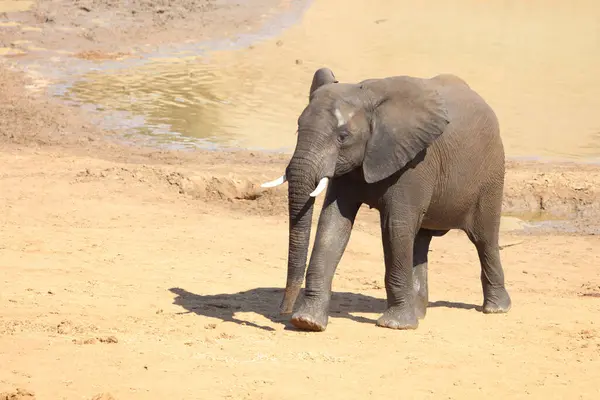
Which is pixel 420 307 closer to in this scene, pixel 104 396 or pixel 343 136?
pixel 343 136

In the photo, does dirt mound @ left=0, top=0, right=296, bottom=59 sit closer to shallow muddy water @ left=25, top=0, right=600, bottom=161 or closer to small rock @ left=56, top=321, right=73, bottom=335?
shallow muddy water @ left=25, top=0, right=600, bottom=161

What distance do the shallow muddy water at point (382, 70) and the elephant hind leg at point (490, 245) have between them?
27.1 feet

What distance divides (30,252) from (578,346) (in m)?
Result: 5.38

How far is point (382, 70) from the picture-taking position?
25.1m

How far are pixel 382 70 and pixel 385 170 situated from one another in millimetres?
16858

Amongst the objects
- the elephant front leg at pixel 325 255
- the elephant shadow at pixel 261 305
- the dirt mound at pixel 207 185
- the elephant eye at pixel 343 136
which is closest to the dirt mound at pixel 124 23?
the dirt mound at pixel 207 185

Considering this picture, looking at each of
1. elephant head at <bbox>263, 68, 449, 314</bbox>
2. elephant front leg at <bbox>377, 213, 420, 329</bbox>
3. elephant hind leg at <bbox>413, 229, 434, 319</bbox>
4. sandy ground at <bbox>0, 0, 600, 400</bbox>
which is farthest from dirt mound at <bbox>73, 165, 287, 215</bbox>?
elephant head at <bbox>263, 68, 449, 314</bbox>

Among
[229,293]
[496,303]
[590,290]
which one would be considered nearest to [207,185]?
[229,293]

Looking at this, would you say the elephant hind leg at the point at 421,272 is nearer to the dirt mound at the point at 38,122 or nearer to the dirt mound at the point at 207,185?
the dirt mound at the point at 207,185

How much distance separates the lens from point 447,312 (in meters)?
10.0

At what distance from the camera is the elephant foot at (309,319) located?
8.52m

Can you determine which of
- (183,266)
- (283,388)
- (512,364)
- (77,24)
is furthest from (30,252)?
(77,24)

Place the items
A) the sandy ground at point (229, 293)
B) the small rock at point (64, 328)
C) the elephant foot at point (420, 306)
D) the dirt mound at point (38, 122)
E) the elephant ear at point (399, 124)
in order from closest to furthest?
the sandy ground at point (229, 293) < the small rock at point (64, 328) < the elephant ear at point (399, 124) < the elephant foot at point (420, 306) < the dirt mound at point (38, 122)

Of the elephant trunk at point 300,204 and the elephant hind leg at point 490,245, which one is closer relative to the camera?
the elephant trunk at point 300,204
